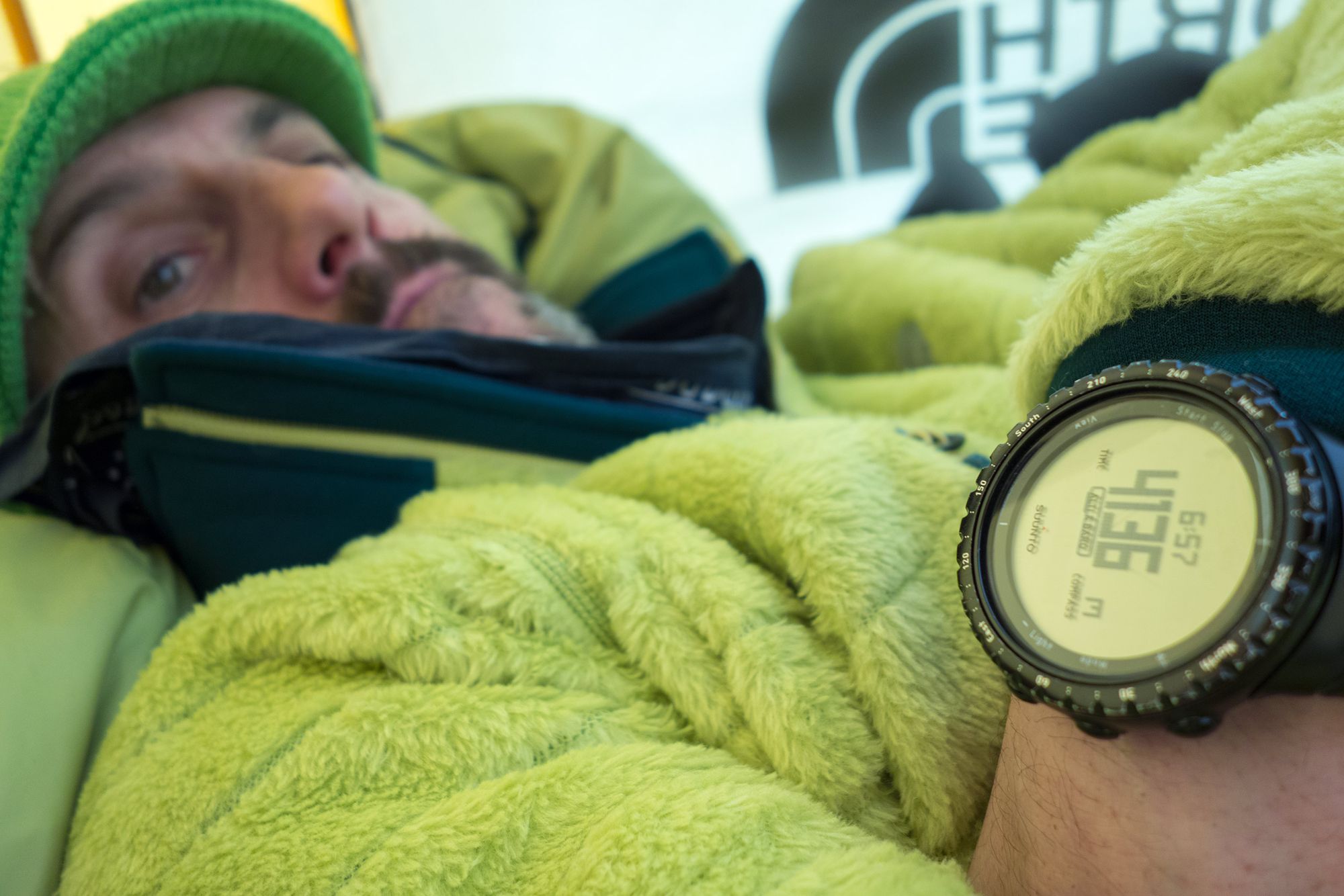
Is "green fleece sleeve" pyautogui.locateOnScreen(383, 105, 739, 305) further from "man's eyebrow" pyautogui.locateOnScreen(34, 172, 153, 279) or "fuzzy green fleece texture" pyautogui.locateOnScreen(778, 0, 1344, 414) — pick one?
"man's eyebrow" pyautogui.locateOnScreen(34, 172, 153, 279)

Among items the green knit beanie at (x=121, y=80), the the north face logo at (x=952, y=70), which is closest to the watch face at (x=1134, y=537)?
the green knit beanie at (x=121, y=80)

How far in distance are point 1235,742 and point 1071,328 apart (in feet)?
0.48

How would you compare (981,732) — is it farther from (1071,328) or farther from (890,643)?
(1071,328)

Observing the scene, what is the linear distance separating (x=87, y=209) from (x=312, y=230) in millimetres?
171

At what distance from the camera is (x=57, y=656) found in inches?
18.3

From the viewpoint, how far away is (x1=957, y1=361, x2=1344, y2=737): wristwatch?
22 centimetres

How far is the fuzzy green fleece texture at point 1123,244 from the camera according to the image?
0.26 m

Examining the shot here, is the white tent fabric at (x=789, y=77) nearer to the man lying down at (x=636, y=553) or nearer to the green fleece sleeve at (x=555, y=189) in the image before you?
the green fleece sleeve at (x=555, y=189)

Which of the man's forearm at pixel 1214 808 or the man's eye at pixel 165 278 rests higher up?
the man's eye at pixel 165 278

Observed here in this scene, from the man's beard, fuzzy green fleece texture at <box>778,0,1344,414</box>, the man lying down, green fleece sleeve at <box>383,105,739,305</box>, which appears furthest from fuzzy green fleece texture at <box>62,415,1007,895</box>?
green fleece sleeve at <box>383,105,739,305</box>

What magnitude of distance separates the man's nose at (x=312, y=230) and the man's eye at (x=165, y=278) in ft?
0.22

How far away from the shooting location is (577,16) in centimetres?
140

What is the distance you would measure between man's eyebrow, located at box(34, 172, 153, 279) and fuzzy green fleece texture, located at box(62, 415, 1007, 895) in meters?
0.44

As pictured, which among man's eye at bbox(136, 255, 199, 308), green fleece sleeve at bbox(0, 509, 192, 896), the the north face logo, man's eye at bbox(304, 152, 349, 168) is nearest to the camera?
green fleece sleeve at bbox(0, 509, 192, 896)
